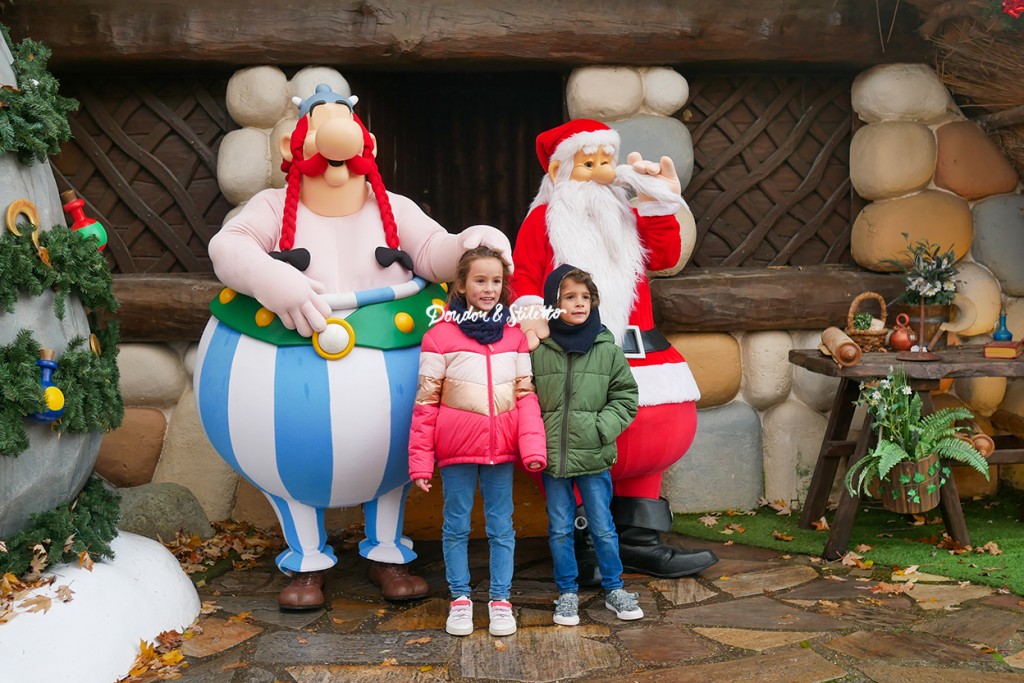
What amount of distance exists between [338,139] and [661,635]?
6.84 ft

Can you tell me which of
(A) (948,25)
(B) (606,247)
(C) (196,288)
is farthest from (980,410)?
(C) (196,288)

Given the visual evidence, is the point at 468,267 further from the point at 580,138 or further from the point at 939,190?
the point at 939,190

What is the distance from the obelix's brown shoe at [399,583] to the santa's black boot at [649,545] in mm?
832

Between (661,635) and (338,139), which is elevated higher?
(338,139)

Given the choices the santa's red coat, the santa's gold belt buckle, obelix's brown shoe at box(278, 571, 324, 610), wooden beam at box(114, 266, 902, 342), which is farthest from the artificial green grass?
the santa's gold belt buckle

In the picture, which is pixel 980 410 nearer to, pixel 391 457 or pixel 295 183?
pixel 391 457

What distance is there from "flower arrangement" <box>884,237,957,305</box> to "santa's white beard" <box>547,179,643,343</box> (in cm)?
153

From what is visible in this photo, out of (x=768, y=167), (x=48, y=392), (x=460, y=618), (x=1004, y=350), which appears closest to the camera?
(x=48, y=392)

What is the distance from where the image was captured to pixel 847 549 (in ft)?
14.4

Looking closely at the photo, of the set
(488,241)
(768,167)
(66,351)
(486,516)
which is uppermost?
(768,167)

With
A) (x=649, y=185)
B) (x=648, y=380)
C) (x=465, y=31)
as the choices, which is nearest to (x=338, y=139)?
(x=649, y=185)

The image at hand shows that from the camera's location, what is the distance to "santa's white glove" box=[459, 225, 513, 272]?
11.7 feet

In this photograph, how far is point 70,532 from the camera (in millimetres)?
3355

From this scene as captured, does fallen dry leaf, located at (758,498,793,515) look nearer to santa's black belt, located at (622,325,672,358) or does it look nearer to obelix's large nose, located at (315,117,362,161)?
santa's black belt, located at (622,325,672,358)
